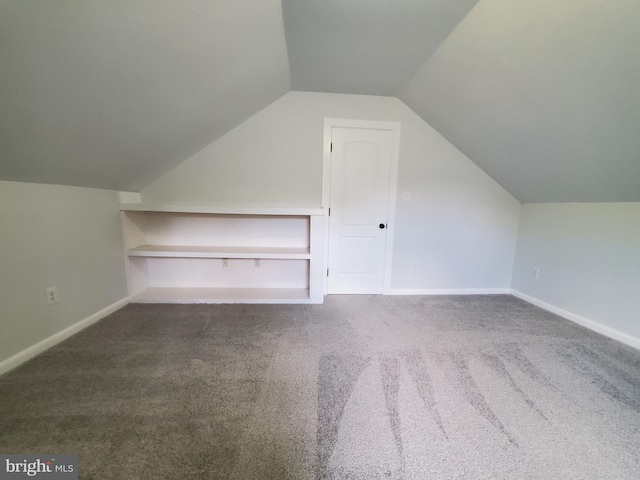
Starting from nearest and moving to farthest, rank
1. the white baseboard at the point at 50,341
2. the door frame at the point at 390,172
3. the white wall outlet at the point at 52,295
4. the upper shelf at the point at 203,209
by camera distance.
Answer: the white baseboard at the point at 50,341 → the white wall outlet at the point at 52,295 → the upper shelf at the point at 203,209 → the door frame at the point at 390,172

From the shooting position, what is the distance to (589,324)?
2.26 m

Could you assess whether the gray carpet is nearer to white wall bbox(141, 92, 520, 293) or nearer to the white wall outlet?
the white wall outlet

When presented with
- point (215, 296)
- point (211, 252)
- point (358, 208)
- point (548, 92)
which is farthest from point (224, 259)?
point (548, 92)

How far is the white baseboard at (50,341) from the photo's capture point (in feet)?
5.03

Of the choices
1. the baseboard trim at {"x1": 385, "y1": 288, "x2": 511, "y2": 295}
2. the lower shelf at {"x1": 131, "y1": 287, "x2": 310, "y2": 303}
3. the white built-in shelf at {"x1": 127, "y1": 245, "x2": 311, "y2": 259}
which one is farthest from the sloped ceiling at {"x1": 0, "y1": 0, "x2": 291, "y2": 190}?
the baseboard trim at {"x1": 385, "y1": 288, "x2": 511, "y2": 295}

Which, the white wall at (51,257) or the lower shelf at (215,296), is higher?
the white wall at (51,257)

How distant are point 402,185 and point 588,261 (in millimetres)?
1891

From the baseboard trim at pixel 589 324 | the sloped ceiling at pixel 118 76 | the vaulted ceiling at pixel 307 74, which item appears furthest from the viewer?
the baseboard trim at pixel 589 324

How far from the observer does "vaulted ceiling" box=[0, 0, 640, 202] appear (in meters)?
1.10

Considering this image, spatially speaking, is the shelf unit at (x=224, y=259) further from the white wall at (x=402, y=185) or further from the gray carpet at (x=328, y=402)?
the gray carpet at (x=328, y=402)

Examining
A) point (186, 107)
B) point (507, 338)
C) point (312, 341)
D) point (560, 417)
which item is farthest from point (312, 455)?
point (186, 107)

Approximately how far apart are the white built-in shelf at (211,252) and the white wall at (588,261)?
2.66 m

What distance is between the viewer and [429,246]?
3.05 meters

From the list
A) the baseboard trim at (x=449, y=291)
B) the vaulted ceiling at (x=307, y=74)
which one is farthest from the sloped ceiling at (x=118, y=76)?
the baseboard trim at (x=449, y=291)
